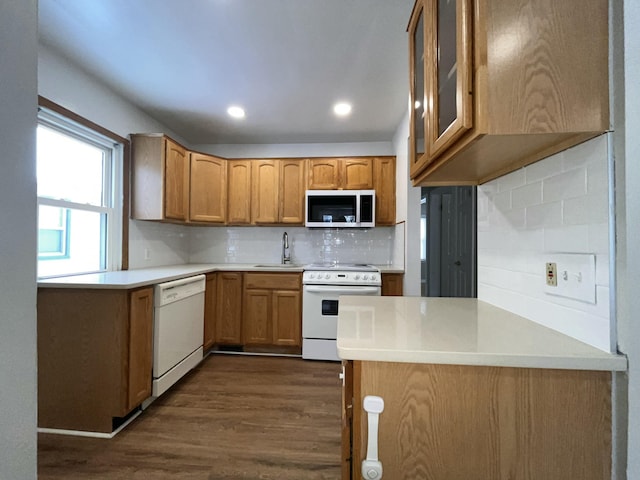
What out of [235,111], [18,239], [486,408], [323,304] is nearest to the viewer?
[18,239]

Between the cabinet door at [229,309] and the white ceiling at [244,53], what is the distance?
165 centimetres

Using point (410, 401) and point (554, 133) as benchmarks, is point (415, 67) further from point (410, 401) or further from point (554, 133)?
point (410, 401)

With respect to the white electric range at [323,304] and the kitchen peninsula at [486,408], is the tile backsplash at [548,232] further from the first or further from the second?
the white electric range at [323,304]

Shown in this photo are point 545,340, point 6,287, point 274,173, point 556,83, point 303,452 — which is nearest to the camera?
point 6,287

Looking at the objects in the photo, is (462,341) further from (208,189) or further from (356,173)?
(208,189)

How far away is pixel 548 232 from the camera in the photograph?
3.06 ft

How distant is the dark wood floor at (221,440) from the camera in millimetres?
1496

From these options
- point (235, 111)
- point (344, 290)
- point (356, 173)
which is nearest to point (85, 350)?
point (344, 290)

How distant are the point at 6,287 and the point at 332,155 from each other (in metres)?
3.27

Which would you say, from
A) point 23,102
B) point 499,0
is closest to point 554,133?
point 499,0

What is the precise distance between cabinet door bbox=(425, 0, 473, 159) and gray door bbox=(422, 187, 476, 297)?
6.67 ft

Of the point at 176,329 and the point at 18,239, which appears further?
the point at 176,329

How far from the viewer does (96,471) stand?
4.91ft

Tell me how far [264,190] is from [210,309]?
4.70 feet
